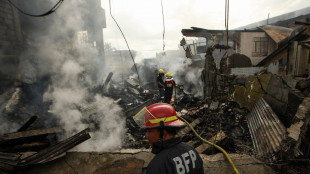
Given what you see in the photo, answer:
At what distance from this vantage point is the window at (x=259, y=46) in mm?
17859

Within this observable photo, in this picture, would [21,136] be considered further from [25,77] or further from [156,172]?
[25,77]

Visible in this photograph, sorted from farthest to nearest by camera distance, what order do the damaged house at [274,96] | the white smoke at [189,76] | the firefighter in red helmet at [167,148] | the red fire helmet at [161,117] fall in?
the white smoke at [189,76] → the damaged house at [274,96] → the red fire helmet at [161,117] → the firefighter in red helmet at [167,148]

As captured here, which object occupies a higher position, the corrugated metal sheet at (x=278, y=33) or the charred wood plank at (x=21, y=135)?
the corrugated metal sheet at (x=278, y=33)

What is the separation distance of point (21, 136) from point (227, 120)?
243 inches

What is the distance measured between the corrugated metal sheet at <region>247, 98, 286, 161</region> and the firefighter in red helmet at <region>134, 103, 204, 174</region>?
2.56 metres

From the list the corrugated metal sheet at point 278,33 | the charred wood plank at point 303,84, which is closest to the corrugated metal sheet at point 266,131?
the charred wood plank at point 303,84

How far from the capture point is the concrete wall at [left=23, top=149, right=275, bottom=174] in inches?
116

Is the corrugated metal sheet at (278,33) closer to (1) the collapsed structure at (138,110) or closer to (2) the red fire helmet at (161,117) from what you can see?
(1) the collapsed structure at (138,110)

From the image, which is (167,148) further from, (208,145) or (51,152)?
(51,152)

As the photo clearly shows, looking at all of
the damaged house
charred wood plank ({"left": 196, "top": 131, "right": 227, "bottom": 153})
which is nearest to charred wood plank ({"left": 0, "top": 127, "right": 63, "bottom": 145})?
charred wood plank ({"left": 196, "top": 131, "right": 227, "bottom": 153})

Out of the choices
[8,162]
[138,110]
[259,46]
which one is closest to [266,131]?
[138,110]

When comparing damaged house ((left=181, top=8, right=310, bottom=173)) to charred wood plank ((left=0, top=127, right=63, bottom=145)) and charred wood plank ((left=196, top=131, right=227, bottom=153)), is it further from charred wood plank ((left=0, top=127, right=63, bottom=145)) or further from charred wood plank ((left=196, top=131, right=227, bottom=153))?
charred wood plank ((left=0, top=127, right=63, bottom=145))

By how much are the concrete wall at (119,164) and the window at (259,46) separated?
18239mm

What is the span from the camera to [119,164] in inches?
123
